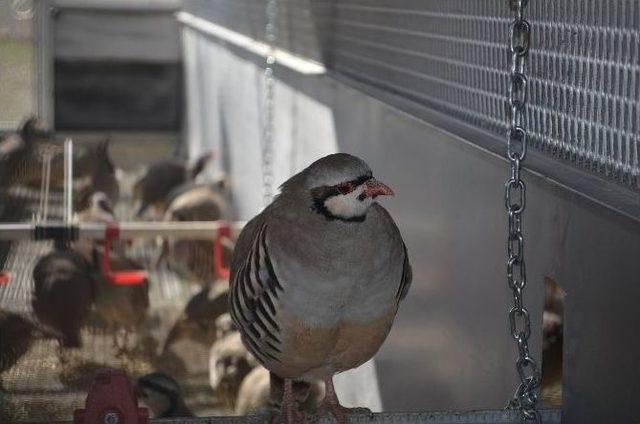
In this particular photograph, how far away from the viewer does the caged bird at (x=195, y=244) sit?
5.82 meters

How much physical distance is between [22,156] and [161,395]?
299 cm

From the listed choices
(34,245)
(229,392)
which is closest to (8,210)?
(34,245)

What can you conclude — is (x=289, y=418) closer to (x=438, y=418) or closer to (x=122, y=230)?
(x=438, y=418)

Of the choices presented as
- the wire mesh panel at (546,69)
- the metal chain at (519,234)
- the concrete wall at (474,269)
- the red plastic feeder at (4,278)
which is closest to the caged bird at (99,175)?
the red plastic feeder at (4,278)

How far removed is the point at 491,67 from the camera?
256cm

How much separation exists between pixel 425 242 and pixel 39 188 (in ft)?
11.8

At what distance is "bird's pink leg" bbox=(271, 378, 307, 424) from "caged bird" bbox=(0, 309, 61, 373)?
1.88 meters

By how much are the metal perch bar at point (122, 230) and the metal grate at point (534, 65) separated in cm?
130

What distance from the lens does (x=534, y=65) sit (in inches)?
91.5

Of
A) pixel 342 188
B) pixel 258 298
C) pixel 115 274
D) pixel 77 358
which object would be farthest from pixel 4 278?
pixel 342 188

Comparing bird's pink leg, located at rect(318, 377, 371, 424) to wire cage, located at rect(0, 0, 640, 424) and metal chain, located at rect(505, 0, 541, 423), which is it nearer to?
wire cage, located at rect(0, 0, 640, 424)

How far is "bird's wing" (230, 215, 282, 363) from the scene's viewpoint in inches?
86.1

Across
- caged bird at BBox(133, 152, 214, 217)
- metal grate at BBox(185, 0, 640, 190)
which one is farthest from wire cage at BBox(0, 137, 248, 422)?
metal grate at BBox(185, 0, 640, 190)

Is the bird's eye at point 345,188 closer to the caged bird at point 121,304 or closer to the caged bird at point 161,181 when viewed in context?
the caged bird at point 121,304
